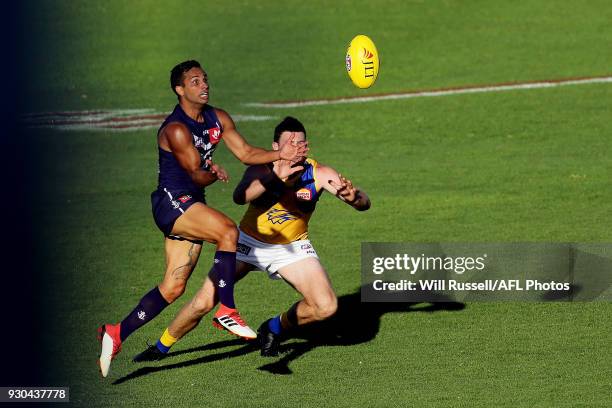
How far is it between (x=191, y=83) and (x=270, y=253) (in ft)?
6.14

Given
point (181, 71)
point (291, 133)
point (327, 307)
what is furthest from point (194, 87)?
point (327, 307)

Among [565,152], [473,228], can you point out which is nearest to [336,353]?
[473,228]

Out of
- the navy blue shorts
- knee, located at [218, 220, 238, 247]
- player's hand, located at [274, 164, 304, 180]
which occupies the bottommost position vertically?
knee, located at [218, 220, 238, 247]

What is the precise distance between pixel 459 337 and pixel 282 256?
217cm

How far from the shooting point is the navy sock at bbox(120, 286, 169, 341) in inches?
468

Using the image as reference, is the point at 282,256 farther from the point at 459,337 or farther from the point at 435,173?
the point at 435,173

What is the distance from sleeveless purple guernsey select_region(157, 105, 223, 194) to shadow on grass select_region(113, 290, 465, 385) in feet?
5.96

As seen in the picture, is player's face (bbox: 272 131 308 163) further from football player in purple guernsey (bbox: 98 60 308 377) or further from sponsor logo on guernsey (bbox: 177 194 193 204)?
sponsor logo on guernsey (bbox: 177 194 193 204)

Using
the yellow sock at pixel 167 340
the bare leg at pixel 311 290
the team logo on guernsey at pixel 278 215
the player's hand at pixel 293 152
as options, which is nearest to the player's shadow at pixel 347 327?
the bare leg at pixel 311 290

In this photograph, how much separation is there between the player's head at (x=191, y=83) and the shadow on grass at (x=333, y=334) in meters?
2.64

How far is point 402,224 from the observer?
62.3 feet

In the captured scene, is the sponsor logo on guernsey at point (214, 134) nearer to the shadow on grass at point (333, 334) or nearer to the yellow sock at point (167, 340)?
the yellow sock at point (167, 340)

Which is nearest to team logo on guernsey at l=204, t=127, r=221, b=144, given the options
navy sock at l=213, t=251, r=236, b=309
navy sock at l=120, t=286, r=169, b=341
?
navy sock at l=213, t=251, r=236, b=309

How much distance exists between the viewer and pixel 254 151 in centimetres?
1201
